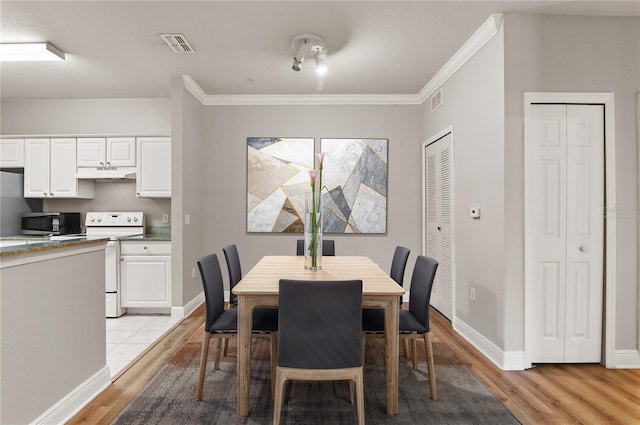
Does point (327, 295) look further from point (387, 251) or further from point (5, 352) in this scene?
point (387, 251)

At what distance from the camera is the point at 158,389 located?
2.27 meters

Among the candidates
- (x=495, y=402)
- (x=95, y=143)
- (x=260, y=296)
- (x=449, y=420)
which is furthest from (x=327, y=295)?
(x=95, y=143)

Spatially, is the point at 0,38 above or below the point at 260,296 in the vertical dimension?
above

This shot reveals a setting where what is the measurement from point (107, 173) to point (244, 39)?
8.06ft

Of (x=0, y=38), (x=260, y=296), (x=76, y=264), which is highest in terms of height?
(x=0, y=38)

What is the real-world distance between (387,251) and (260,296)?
2.97 metres

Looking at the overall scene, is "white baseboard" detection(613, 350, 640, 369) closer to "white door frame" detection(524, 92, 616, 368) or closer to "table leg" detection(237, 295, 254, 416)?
"white door frame" detection(524, 92, 616, 368)

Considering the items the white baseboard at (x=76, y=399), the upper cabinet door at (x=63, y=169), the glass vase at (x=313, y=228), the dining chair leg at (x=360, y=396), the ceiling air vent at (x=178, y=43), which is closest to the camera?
the dining chair leg at (x=360, y=396)

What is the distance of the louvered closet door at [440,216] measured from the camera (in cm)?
374

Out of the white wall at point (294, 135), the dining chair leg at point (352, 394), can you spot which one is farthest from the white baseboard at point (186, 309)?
the dining chair leg at point (352, 394)

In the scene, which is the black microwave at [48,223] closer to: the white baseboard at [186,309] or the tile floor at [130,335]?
the tile floor at [130,335]

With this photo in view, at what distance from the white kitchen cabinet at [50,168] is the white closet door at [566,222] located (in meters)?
4.99

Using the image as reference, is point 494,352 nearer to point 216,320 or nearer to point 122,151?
point 216,320

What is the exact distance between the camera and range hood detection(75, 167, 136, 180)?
4.20 metres
